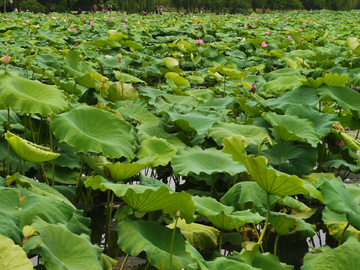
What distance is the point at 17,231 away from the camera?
1.20 meters

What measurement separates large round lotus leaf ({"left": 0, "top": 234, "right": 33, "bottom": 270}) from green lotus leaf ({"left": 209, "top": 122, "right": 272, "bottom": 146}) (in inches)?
56.0

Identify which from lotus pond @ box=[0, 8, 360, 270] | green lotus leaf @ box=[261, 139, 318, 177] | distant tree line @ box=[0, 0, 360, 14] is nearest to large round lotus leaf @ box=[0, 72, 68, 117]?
lotus pond @ box=[0, 8, 360, 270]

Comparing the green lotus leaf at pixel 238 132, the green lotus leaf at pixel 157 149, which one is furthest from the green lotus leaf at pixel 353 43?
the green lotus leaf at pixel 157 149

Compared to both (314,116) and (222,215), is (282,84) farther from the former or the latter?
(222,215)

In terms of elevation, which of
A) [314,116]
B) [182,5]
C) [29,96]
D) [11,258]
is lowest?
[314,116]

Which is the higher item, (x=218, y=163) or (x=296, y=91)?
(x=296, y=91)

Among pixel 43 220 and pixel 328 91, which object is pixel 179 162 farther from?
pixel 328 91

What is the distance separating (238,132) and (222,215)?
95cm

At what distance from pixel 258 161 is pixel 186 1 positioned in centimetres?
2417

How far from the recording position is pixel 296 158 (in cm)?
236

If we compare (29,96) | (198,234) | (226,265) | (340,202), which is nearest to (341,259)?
(340,202)

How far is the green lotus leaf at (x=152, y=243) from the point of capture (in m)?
1.29

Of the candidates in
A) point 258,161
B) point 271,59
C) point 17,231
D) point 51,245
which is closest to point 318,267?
point 258,161

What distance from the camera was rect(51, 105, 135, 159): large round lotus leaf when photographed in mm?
1765
